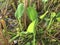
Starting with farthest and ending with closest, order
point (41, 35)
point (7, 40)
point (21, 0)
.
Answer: point (21, 0) < point (41, 35) < point (7, 40)

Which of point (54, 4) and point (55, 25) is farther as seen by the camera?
point (54, 4)

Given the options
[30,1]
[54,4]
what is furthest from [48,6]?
[30,1]

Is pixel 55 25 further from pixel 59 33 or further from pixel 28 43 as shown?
pixel 28 43

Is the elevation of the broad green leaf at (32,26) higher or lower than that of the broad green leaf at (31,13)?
lower

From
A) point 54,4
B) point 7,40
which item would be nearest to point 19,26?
point 7,40

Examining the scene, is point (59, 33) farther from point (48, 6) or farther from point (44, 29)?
point (48, 6)

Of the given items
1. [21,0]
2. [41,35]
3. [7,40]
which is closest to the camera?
[7,40]

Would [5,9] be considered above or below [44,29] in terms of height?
above

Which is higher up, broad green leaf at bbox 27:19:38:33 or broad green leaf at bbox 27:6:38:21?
broad green leaf at bbox 27:6:38:21

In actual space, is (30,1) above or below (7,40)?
above
